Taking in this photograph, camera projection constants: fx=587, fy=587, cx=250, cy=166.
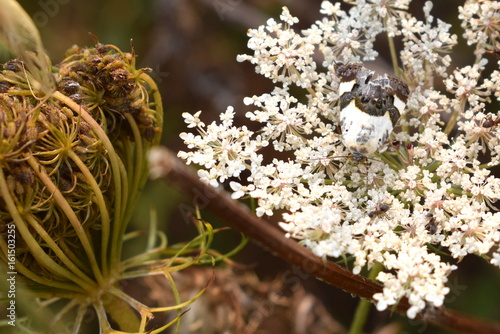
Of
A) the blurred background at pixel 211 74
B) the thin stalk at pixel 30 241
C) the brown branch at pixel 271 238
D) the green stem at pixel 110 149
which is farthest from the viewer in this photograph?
the blurred background at pixel 211 74

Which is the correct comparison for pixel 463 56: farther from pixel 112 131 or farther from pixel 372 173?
pixel 112 131

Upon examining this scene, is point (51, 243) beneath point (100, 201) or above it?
beneath

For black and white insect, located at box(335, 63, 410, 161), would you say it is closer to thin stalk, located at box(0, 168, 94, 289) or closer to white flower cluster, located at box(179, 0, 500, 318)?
white flower cluster, located at box(179, 0, 500, 318)

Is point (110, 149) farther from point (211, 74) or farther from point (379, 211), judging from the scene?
point (211, 74)

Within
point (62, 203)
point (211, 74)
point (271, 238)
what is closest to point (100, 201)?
point (62, 203)

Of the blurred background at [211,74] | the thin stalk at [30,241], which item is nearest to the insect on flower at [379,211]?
the thin stalk at [30,241]

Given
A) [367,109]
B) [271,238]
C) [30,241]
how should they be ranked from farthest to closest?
[367,109], [30,241], [271,238]

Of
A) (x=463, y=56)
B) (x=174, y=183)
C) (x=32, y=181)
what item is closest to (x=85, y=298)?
(x=32, y=181)

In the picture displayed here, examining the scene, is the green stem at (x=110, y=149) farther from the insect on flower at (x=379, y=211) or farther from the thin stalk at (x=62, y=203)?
the insect on flower at (x=379, y=211)
